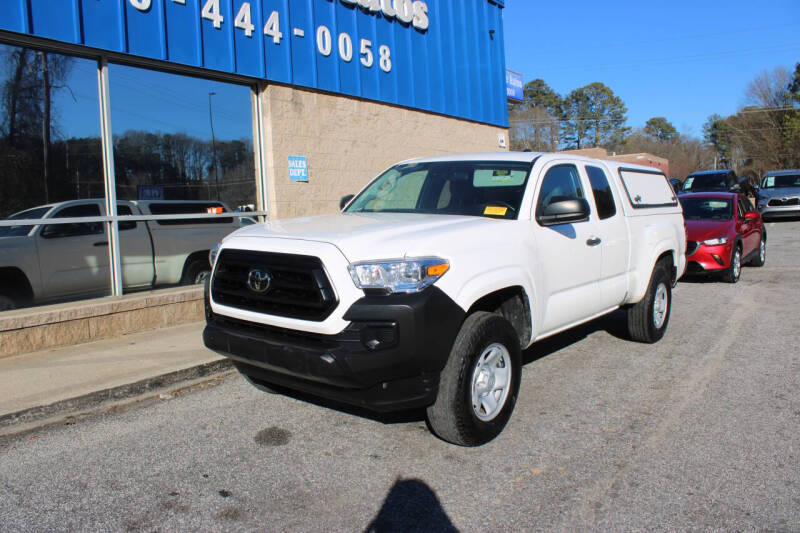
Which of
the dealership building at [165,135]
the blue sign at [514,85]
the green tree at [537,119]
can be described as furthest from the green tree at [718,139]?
the dealership building at [165,135]

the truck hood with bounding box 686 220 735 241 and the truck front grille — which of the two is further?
the truck hood with bounding box 686 220 735 241

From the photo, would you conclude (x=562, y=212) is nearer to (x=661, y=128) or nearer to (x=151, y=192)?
(x=151, y=192)

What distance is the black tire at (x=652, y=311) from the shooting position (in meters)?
6.47

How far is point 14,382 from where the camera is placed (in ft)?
17.5

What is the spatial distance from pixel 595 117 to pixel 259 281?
76.9 m

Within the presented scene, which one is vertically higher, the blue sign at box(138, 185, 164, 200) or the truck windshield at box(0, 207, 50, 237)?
the blue sign at box(138, 185, 164, 200)

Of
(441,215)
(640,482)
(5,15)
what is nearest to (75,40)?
(5,15)

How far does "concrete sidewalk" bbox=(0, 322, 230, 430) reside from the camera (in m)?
4.86

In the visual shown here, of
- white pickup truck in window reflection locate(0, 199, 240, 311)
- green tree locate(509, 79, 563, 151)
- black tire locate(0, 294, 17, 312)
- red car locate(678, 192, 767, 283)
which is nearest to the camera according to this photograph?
black tire locate(0, 294, 17, 312)

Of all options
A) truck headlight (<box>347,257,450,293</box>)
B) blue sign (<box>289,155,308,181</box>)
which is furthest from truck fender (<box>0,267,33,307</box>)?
truck headlight (<box>347,257,450,293</box>)

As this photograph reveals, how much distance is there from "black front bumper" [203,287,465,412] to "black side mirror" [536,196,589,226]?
131cm

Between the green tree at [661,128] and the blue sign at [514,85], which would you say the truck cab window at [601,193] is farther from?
the green tree at [661,128]

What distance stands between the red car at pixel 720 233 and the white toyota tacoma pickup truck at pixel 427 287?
6.15 meters

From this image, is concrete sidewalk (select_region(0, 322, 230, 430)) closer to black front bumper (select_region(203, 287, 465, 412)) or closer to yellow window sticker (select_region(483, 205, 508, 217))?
black front bumper (select_region(203, 287, 465, 412))
